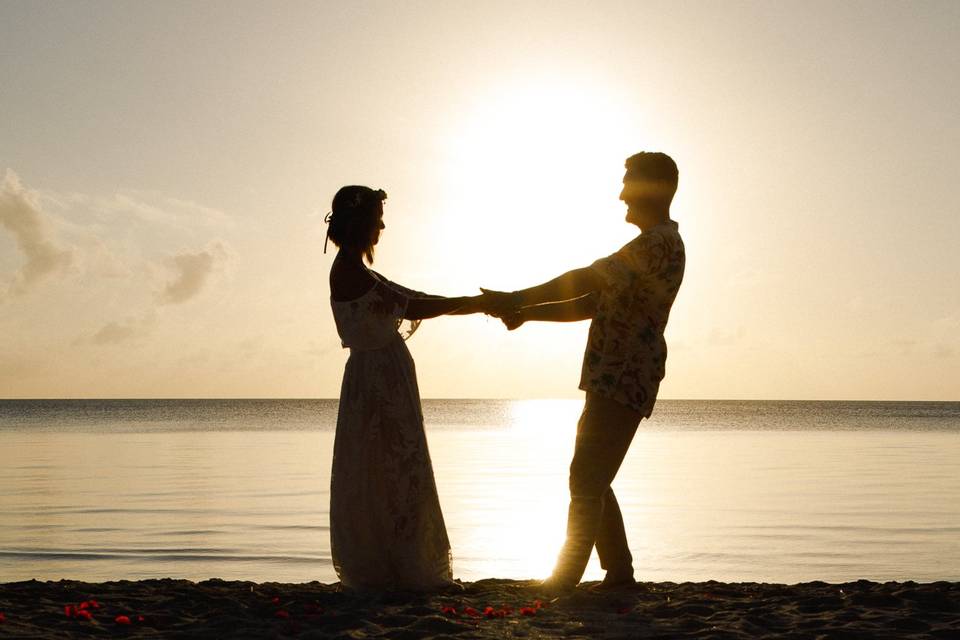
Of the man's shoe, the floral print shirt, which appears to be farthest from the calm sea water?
the floral print shirt

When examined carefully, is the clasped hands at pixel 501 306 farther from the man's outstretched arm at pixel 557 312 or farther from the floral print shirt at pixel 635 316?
the floral print shirt at pixel 635 316

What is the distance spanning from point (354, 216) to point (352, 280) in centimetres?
49

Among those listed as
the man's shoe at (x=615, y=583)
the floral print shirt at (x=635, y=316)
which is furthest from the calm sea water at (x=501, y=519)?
the floral print shirt at (x=635, y=316)

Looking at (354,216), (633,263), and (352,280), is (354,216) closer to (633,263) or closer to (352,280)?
(352,280)

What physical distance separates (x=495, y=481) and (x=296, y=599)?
18.5m

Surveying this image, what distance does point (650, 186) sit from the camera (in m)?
7.90

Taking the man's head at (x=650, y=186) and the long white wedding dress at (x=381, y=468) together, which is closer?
the man's head at (x=650, y=186)

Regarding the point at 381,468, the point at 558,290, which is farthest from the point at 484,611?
the point at 558,290

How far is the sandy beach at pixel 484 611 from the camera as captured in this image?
6.57 metres

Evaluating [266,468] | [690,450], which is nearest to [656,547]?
[266,468]

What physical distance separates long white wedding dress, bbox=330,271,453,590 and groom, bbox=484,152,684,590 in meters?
1.10

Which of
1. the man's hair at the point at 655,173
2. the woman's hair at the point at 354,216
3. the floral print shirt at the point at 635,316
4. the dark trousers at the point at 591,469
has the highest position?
the man's hair at the point at 655,173

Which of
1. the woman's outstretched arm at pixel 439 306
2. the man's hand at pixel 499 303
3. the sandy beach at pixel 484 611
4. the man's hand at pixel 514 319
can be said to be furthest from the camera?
the man's hand at pixel 514 319

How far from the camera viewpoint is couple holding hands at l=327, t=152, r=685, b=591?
25.7ft
